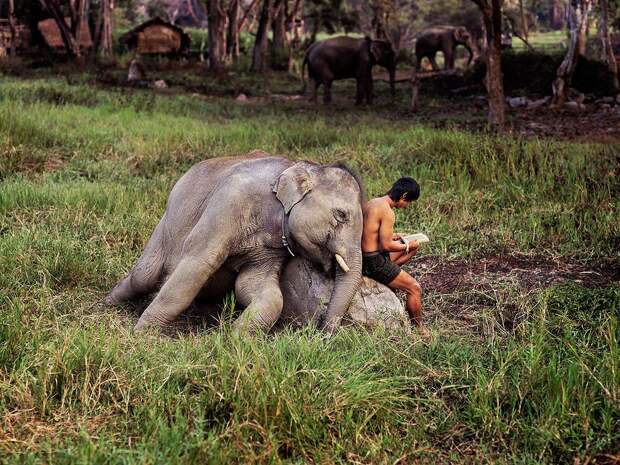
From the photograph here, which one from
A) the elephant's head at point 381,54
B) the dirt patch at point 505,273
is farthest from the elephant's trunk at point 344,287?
the elephant's head at point 381,54

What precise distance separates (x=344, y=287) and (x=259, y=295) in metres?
0.50

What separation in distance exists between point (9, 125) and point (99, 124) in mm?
1674

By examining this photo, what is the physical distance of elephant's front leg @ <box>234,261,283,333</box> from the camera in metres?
4.72

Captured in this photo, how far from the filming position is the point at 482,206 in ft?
25.4

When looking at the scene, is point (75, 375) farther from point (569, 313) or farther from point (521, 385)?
point (569, 313)

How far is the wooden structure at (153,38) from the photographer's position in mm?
28859

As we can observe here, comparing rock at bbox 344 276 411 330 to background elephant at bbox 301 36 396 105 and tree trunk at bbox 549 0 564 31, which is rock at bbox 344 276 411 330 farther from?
tree trunk at bbox 549 0 564 31

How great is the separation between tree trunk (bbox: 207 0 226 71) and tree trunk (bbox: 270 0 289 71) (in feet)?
8.74

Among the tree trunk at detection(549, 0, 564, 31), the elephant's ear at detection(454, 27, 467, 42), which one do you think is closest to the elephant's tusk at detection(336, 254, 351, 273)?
the elephant's ear at detection(454, 27, 467, 42)

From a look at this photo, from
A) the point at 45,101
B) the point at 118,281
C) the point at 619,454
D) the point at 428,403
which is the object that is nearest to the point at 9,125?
the point at 45,101

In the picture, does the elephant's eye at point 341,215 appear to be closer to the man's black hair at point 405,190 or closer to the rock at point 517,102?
the man's black hair at point 405,190

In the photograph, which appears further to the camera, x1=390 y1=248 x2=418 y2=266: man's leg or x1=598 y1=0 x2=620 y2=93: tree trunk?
x1=598 y1=0 x2=620 y2=93: tree trunk

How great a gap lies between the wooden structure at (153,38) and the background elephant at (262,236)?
2447 cm

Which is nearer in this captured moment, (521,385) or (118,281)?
(521,385)
